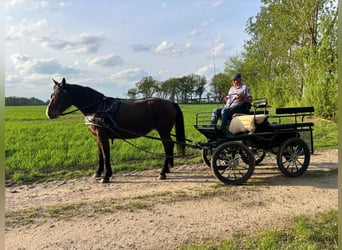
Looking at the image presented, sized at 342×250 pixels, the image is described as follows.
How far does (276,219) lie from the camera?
4.06 metres

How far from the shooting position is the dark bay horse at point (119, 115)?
241 inches

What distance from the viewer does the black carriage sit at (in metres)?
5.72

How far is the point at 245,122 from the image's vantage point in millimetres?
5859

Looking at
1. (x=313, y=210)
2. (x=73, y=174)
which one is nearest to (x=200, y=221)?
(x=313, y=210)

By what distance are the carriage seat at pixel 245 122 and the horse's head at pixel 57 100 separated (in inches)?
132

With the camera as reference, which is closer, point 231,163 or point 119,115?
point 231,163

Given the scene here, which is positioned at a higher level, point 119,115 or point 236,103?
point 236,103

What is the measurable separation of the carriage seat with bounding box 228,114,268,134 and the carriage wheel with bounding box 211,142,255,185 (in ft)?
1.28

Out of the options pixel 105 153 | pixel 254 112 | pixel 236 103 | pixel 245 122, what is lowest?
pixel 105 153

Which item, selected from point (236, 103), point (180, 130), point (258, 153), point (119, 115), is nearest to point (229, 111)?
point (236, 103)

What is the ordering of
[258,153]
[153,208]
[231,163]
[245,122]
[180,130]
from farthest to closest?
[258,153], [180,130], [245,122], [231,163], [153,208]

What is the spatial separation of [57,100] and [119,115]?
1235 mm

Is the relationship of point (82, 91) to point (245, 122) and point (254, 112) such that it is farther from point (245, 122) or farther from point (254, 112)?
point (254, 112)

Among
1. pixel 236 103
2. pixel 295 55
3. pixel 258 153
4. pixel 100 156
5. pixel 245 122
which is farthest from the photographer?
pixel 295 55
